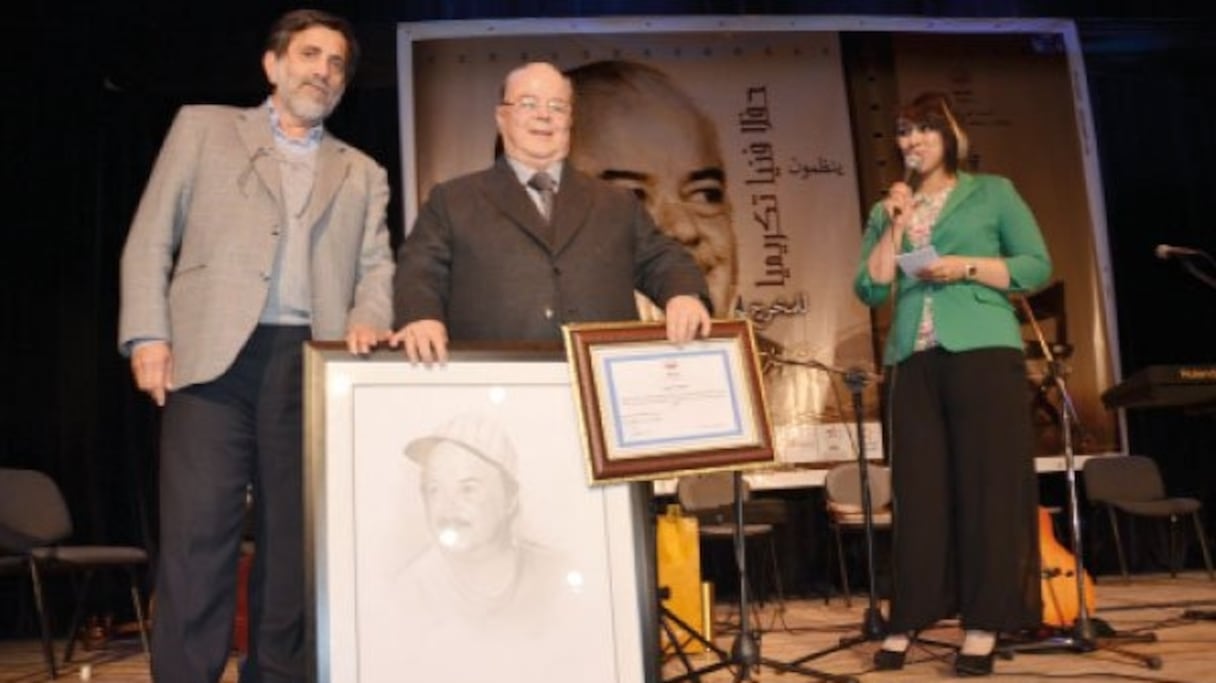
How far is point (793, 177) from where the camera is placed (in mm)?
6453

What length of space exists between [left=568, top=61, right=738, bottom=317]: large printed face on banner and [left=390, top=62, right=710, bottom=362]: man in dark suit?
3742 mm

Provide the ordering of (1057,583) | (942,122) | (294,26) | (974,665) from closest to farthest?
(294,26), (974,665), (942,122), (1057,583)

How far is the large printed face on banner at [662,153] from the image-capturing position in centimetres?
634

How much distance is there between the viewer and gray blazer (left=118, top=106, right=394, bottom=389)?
2400mm

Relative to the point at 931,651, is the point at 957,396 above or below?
above

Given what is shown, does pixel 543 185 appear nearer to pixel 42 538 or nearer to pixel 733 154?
pixel 42 538

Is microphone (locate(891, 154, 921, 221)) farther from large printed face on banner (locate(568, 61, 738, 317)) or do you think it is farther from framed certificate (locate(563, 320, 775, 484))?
large printed face on banner (locate(568, 61, 738, 317))

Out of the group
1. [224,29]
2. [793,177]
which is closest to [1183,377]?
[793,177]

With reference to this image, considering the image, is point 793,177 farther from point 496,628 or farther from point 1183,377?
point 496,628

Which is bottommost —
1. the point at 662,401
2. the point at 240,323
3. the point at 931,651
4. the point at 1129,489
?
the point at 931,651

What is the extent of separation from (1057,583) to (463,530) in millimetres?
2950

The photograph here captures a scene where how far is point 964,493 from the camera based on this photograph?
3438mm

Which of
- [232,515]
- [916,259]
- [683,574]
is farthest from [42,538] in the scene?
[916,259]

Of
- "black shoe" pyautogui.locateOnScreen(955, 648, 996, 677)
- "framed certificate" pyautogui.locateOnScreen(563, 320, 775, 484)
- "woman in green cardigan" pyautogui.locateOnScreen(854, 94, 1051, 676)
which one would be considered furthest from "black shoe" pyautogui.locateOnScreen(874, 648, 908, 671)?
"framed certificate" pyautogui.locateOnScreen(563, 320, 775, 484)
